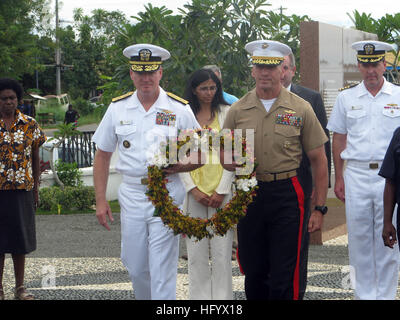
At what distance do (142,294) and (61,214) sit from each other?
8.95m

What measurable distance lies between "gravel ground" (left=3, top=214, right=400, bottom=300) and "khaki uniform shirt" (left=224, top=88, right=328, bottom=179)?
5.65ft

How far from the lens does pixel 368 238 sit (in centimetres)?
663

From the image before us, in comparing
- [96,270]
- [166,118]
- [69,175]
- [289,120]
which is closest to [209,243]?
[166,118]

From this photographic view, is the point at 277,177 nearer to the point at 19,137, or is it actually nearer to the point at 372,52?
the point at 372,52

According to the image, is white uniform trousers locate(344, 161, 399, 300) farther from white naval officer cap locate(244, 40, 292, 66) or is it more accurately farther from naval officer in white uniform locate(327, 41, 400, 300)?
white naval officer cap locate(244, 40, 292, 66)

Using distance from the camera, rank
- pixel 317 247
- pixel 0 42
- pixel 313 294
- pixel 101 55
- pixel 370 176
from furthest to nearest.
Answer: pixel 101 55
pixel 0 42
pixel 317 247
pixel 313 294
pixel 370 176

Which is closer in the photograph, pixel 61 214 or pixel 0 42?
pixel 61 214

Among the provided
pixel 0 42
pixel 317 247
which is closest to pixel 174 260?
pixel 317 247

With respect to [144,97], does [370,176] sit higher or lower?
lower

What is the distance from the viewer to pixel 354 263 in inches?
266

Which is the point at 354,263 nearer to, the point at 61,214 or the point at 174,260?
the point at 174,260

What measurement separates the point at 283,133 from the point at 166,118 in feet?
2.91

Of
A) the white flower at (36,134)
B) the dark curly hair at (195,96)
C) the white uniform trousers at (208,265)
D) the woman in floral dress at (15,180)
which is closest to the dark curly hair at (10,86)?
the woman in floral dress at (15,180)

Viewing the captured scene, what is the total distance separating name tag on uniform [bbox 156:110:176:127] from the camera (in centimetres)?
584
